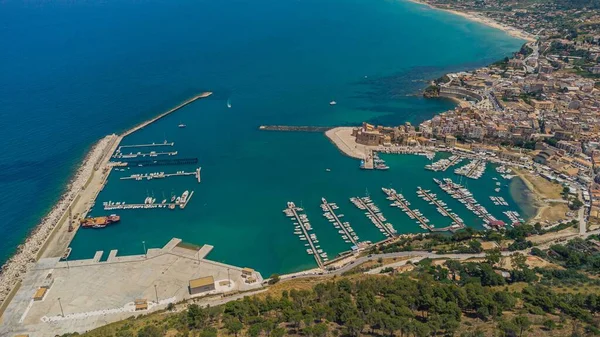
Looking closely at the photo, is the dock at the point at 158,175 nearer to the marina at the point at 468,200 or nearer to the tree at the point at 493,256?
the marina at the point at 468,200

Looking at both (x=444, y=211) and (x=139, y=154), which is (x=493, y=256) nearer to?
(x=444, y=211)

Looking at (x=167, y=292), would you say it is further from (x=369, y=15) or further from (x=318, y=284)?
(x=369, y=15)

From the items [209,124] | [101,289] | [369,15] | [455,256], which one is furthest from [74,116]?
[369,15]

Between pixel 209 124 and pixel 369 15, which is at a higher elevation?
pixel 369 15

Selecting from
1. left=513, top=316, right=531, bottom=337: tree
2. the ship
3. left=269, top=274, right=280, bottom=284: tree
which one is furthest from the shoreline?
left=513, top=316, right=531, bottom=337: tree

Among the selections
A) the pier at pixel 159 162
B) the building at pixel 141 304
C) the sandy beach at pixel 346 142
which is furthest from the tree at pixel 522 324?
the pier at pixel 159 162

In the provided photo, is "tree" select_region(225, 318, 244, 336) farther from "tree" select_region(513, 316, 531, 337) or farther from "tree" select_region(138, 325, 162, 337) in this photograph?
"tree" select_region(513, 316, 531, 337)
